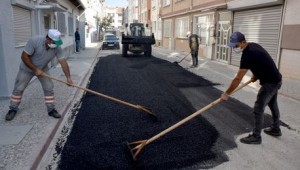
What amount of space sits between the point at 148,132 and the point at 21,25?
615 cm

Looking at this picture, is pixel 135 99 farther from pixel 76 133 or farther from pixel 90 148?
pixel 90 148

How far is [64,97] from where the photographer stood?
24.5 ft

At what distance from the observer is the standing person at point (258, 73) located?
13.8 ft

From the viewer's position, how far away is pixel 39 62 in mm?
5480

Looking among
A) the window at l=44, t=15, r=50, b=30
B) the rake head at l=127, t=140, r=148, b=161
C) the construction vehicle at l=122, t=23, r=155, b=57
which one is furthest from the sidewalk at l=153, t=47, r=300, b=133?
the construction vehicle at l=122, t=23, r=155, b=57

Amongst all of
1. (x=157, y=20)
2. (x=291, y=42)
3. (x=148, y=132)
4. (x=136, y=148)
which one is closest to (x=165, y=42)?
(x=157, y=20)

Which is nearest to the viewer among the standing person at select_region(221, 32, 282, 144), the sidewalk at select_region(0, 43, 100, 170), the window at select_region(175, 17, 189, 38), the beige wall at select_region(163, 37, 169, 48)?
the sidewalk at select_region(0, 43, 100, 170)

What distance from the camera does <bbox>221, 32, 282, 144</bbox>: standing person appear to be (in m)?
4.21

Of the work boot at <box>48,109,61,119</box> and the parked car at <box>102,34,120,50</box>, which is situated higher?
the parked car at <box>102,34,120,50</box>

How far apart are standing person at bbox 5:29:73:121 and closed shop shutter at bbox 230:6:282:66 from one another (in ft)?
26.8

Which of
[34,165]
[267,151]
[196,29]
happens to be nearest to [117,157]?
[34,165]

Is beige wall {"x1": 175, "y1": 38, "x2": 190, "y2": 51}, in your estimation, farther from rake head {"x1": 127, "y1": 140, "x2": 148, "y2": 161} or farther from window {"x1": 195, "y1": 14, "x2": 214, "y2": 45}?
rake head {"x1": 127, "y1": 140, "x2": 148, "y2": 161}

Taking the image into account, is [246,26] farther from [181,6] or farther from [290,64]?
[181,6]

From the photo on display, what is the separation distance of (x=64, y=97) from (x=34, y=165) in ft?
12.5
